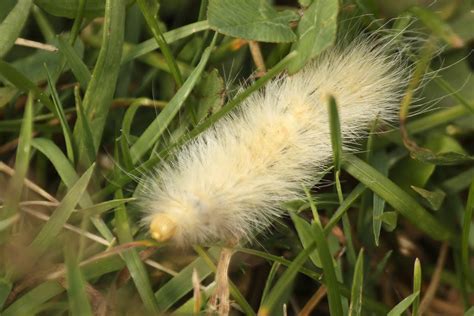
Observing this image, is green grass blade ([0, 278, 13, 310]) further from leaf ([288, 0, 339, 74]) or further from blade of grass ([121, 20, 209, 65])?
leaf ([288, 0, 339, 74])

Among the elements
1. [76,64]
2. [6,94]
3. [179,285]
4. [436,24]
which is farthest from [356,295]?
[6,94]

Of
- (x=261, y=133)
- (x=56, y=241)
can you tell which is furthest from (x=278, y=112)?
(x=56, y=241)

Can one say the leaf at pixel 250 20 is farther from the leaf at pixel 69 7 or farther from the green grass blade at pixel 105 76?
the leaf at pixel 69 7

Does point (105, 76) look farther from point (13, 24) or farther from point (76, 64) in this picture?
point (13, 24)

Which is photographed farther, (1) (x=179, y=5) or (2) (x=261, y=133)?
(1) (x=179, y=5)

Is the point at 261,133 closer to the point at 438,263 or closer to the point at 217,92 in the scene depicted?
the point at 217,92

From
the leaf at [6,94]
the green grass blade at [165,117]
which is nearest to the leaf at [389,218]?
the green grass blade at [165,117]
